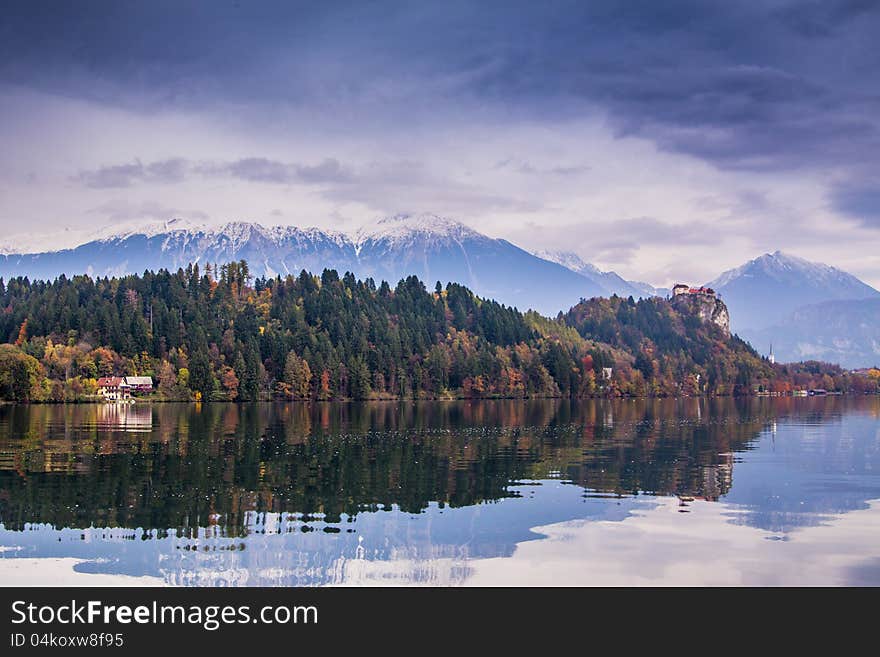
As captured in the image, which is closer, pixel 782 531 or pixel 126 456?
pixel 782 531

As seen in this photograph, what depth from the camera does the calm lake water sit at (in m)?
33.8

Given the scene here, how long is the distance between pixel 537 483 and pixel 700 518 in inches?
538

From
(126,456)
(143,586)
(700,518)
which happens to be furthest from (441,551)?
(126,456)

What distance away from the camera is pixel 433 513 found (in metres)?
45.0

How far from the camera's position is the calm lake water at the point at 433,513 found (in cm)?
3378
